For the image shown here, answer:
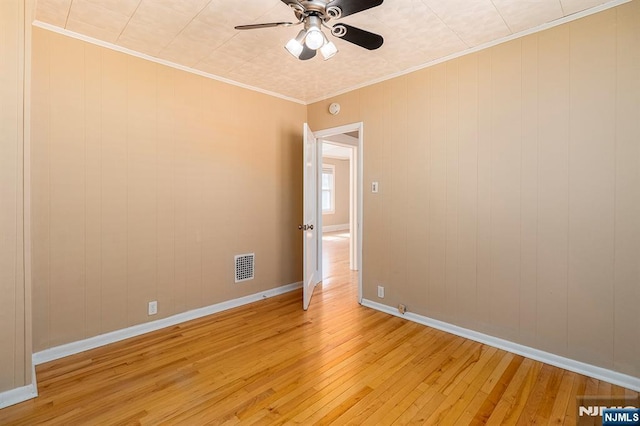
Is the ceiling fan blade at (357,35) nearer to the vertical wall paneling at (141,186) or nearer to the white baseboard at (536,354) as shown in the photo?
the vertical wall paneling at (141,186)

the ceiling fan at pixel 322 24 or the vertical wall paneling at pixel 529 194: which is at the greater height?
the ceiling fan at pixel 322 24

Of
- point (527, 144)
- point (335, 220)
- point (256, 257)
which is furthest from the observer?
point (335, 220)

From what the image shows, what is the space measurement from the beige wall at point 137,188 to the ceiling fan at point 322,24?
63.6 inches

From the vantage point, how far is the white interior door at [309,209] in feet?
11.6

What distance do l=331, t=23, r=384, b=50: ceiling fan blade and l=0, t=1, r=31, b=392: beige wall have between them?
76.3 inches

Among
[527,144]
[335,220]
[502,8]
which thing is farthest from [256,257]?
[335,220]

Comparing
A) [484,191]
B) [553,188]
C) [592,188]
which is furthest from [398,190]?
[592,188]

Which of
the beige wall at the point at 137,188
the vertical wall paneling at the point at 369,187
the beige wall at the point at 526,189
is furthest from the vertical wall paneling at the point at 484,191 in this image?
the beige wall at the point at 137,188

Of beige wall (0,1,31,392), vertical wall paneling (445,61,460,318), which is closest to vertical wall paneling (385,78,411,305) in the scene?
vertical wall paneling (445,61,460,318)

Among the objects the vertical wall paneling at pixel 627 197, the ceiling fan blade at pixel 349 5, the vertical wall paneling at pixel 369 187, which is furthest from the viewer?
the vertical wall paneling at pixel 369 187

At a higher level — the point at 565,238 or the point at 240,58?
the point at 240,58

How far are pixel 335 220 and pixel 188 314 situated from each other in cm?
797

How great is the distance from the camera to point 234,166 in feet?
11.7

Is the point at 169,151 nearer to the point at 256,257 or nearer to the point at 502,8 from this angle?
the point at 256,257
